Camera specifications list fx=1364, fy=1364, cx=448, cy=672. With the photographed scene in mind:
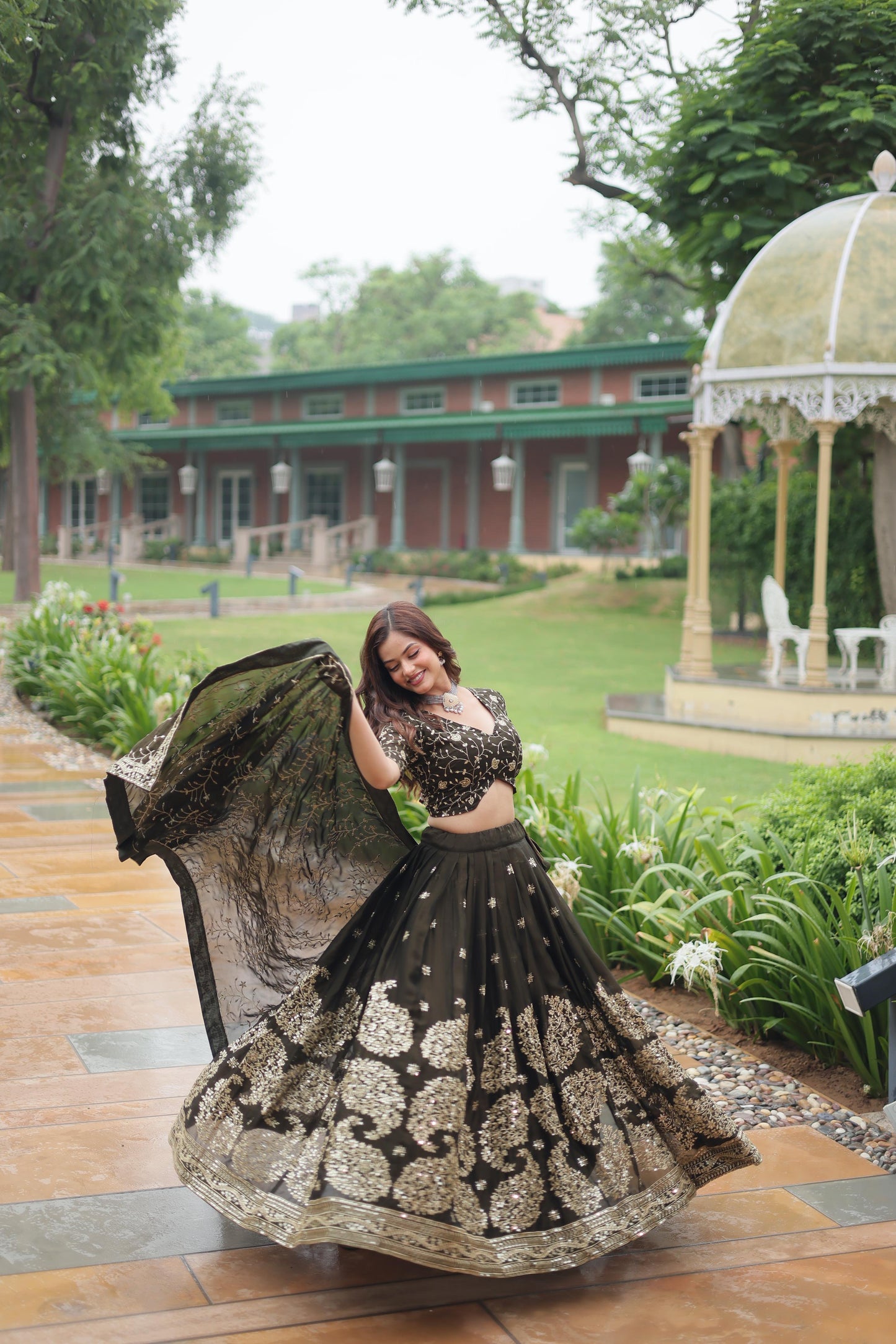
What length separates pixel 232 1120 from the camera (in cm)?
286

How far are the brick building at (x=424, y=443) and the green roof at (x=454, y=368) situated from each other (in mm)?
45

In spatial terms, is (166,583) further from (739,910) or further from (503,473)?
(739,910)

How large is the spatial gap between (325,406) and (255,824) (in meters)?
34.3

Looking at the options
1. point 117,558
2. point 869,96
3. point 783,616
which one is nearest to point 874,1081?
point 783,616

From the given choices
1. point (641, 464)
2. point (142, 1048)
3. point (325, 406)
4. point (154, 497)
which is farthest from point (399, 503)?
point (142, 1048)

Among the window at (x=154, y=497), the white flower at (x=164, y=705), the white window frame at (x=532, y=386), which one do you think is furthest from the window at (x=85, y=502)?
the white flower at (x=164, y=705)

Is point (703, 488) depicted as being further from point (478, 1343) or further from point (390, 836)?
point (478, 1343)

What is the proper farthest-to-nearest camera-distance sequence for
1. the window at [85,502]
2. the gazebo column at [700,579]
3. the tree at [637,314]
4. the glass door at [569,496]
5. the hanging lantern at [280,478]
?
the tree at [637,314]
the window at [85,502]
the glass door at [569,496]
the hanging lantern at [280,478]
the gazebo column at [700,579]

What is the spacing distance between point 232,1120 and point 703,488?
10.6 meters

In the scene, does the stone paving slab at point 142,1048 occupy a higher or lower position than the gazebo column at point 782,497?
lower

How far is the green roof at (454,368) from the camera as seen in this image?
29.2 metres

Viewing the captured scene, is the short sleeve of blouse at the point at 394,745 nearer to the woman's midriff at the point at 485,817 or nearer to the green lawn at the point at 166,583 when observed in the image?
the woman's midriff at the point at 485,817

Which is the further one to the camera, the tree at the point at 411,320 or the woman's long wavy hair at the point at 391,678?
the tree at the point at 411,320

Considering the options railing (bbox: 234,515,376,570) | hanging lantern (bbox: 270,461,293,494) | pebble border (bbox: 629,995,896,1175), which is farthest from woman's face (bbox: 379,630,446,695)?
hanging lantern (bbox: 270,461,293,494)
